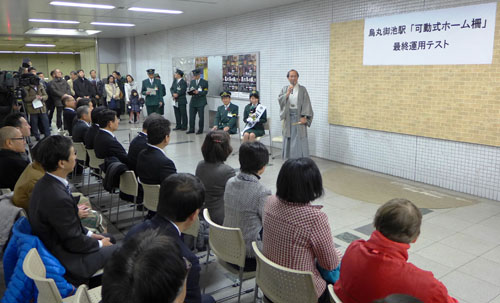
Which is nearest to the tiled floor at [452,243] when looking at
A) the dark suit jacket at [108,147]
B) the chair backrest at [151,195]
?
the chair backrest at [151,195]

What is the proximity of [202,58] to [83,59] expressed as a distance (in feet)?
39.4

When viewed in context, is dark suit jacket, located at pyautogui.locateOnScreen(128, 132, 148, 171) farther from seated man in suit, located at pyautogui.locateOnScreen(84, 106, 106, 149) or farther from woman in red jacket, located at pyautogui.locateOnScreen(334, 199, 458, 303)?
woman in red jacket, located at pyautogui.locateOnScreen(334, 199, 458, 303)

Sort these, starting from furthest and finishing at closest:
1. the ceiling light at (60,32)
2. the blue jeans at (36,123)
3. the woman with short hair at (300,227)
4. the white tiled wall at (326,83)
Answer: the ceiling light at (60,32) → the blue jeans at (36,123) → the white tiled wall at (326,83) → the woman with short hair at (300,227)

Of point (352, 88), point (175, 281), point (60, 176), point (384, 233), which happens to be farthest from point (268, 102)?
point (175, 281)

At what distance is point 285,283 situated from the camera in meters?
1.85

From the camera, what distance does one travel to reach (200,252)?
3.46 metres

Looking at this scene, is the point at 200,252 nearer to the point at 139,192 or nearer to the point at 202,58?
the point at 139,192

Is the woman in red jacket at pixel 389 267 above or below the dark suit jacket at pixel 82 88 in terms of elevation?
below

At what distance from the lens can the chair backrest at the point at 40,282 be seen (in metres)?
1.64

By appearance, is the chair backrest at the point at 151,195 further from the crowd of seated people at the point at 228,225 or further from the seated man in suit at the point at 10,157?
the seated man in suit at the point at 10,157

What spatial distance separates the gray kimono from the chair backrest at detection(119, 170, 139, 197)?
3354mm

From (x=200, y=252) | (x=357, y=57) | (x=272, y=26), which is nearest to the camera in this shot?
(x=200, y=252)

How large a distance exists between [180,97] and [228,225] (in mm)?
8251

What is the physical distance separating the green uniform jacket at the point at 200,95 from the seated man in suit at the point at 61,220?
7397 mm
